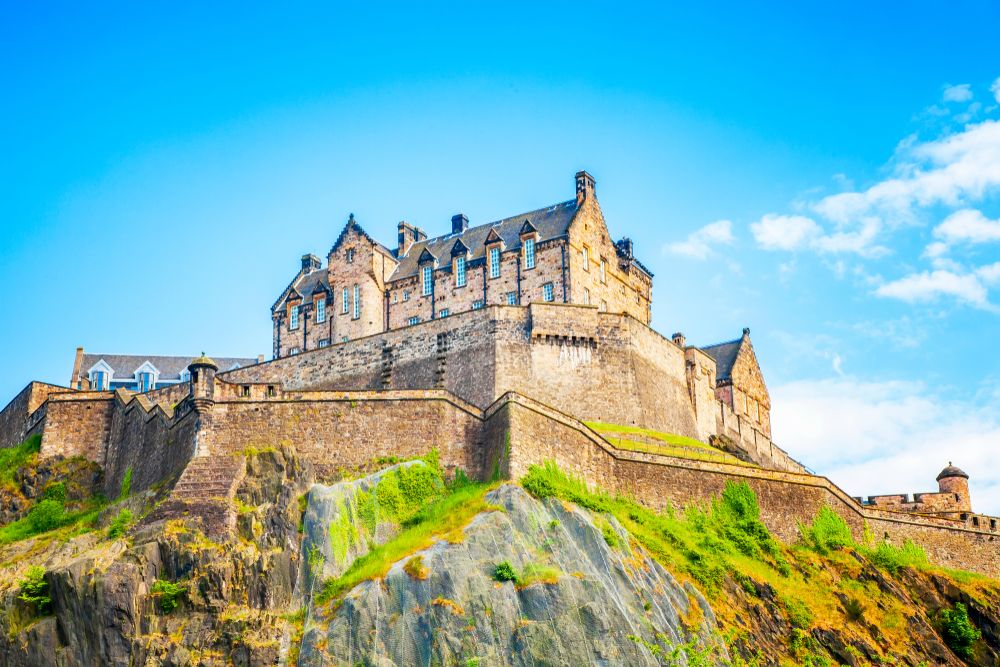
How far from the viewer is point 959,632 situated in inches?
2341

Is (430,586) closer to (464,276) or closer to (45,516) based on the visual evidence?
(45,516)

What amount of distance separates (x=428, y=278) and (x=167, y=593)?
109ft

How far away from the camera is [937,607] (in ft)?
201

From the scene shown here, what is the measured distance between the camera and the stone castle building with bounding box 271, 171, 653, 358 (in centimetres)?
7400

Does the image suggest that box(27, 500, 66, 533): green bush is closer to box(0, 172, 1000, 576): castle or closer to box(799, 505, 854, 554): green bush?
box(0, 172, 1000, 576): castle

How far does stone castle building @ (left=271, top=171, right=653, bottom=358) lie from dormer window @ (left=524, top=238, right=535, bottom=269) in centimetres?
6

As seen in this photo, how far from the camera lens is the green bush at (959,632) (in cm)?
5903

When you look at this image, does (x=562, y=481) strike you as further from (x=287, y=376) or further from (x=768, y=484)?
(x=287, y=376)

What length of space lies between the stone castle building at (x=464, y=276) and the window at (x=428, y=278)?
6 centimetres

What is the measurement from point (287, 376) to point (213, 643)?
25285 millimetres

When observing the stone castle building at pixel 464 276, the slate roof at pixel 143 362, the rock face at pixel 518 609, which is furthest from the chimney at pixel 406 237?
the rock face at pixel 518 609

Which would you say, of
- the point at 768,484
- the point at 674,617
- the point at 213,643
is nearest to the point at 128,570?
the point at 213,643

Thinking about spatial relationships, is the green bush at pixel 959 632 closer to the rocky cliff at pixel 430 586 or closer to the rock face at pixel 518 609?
the rocky cliff at pixel 430 586

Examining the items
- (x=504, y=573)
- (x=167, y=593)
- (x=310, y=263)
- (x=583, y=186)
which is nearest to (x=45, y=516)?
(x=167, y=593)
